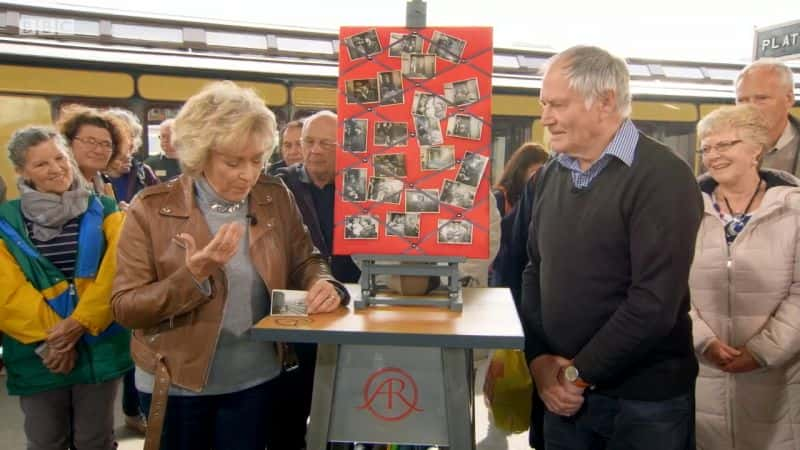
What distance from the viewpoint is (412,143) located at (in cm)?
161

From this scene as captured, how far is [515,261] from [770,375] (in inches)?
37.3

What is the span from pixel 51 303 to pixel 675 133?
655 cm

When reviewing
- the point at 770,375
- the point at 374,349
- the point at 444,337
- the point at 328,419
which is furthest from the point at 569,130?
the point at 770,375

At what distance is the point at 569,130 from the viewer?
62.1 inches

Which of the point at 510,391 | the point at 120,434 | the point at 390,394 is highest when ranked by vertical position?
the point at 390,394

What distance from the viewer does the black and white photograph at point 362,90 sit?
1.61 m

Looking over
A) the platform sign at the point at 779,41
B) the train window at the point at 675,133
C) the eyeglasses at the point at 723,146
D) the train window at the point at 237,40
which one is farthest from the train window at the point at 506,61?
the eyeglasses at the point at 723,146

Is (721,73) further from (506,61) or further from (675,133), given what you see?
(506,61)

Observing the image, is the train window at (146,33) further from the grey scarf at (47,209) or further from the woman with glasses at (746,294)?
the woman with glasses at (746,294)

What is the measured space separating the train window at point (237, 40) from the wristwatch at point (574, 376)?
580 cm

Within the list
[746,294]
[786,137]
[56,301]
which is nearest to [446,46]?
[746,294]

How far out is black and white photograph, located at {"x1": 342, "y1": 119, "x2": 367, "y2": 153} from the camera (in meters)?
1.61

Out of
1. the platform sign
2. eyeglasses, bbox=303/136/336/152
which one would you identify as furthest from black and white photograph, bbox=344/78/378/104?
the platform sign

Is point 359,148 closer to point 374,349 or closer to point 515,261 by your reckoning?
point 374,349
